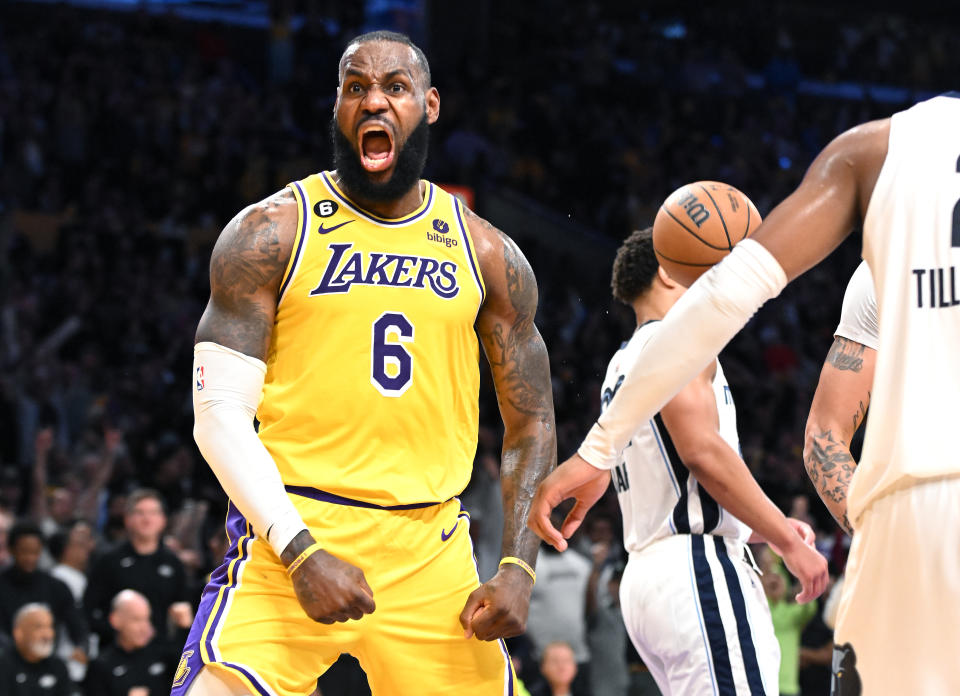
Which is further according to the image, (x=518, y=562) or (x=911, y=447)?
(x=518, y=562)

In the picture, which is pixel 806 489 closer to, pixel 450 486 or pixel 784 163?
pixel 784 163

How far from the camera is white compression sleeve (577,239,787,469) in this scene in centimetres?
261

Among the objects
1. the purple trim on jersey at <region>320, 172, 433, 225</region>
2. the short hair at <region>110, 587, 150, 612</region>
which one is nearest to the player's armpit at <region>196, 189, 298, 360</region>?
the purple trim on jersey at <region>320, 172, 433, 225</region>

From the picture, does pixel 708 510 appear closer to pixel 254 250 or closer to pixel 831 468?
pixel 831 468

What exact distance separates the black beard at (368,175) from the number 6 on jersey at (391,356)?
40cm

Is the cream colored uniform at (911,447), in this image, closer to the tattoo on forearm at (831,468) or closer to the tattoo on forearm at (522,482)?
the tattoo on forearm at (831,468)

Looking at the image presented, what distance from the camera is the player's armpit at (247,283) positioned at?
352 cm

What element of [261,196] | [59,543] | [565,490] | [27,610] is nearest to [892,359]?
[565,490]

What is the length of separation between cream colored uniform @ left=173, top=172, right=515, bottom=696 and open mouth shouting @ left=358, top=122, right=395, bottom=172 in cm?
14

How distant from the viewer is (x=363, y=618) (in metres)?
3.44

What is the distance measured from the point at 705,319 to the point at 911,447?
1.53 ft

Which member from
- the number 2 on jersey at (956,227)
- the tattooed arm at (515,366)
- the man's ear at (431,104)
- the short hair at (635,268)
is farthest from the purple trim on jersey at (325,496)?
the number 2 on jersey at (956,227)

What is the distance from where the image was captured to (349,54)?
3803mm

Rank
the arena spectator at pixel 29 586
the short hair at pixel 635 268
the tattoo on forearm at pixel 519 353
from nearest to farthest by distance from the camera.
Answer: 1. the tattoo on forearm at pixel 519 353
2. the short hair at pixel 635 268
3. the arena spectator at pixel 29 586
